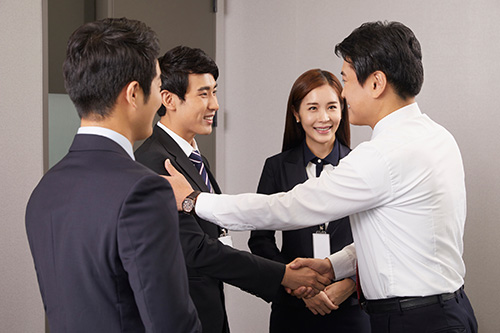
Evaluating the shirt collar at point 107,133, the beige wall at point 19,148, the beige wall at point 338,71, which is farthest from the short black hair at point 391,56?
the beige wall at point 19,148

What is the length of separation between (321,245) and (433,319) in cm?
76

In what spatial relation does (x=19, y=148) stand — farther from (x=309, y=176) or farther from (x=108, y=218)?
(x=108, y=218)

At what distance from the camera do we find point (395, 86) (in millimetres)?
1845

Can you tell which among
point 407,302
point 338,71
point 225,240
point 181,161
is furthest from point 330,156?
point 338,71

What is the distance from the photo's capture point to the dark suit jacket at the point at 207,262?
1.94 meters

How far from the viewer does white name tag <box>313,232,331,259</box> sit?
93.0 inches

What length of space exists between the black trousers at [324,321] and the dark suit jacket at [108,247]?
4.21 ft

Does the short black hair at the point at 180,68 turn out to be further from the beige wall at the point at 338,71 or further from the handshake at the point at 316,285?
the beige wall at the point at 338,71

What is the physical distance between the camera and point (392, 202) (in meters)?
1.72

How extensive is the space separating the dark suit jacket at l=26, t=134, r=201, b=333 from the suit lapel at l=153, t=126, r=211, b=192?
0.80m

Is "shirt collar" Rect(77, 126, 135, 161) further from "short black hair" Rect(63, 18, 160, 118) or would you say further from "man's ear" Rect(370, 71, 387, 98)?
"man's ear" Rect(370, 71, 387, 98)

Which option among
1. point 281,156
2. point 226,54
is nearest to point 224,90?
point 226,54

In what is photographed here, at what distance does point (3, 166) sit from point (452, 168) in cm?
209

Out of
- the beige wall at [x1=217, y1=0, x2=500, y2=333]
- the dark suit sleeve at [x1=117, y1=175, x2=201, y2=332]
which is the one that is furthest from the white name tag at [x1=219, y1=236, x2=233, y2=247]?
the beige wall at [x1=217, y1=0, x2=500, y2=333]
